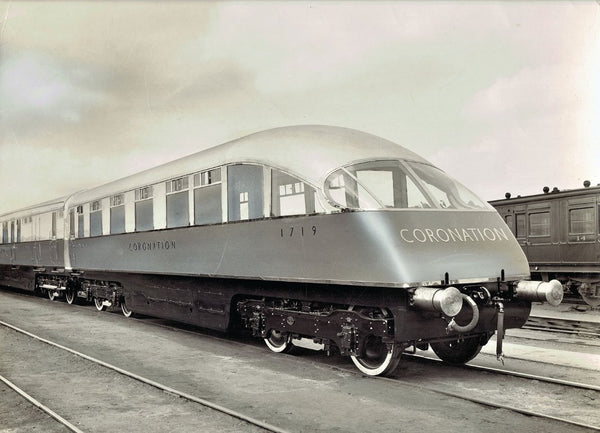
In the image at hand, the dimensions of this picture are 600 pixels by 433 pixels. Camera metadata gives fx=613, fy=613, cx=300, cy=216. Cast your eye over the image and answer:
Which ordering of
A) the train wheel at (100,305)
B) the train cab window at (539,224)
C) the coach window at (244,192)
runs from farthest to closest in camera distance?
the train cab window at (539,224)
the train wheel at (100,305)
the coach window at (244,192)

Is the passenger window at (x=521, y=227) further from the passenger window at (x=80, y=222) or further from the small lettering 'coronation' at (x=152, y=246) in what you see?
the passenger window at (x=80, y=222)

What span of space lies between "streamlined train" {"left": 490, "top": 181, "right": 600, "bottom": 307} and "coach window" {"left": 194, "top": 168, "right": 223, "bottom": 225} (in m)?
11.1

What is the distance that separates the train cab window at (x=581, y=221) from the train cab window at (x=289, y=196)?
1136 cm

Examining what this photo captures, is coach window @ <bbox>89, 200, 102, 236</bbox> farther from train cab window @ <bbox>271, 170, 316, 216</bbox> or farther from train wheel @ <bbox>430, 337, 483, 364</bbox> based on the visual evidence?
train wheel @ <bbox>430, 337, 483, 364</bbox>

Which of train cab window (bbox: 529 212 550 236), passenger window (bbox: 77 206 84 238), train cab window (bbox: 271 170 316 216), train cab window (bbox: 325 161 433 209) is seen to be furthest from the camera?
train cab window (bbox: 529 212 550 236)

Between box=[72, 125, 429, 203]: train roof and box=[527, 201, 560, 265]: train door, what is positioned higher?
box=[72, 125, 429, 203]: train roof

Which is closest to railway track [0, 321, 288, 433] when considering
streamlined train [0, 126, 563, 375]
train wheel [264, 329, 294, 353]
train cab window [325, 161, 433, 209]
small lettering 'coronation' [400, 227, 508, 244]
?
streamlined train [0, 126, 563, 375]

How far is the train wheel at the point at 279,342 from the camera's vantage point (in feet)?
29.3

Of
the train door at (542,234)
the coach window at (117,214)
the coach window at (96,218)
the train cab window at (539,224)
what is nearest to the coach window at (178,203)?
the coach window at (117,214)

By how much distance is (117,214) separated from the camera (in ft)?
44.9

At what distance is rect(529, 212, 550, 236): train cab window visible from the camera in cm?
1777

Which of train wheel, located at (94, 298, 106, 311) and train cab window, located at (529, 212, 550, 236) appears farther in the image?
train cab window, located at (529, 212, 550, 236)

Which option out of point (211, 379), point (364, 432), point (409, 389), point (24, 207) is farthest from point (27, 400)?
point (24, 207)

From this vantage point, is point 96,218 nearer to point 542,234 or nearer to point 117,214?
point 117,214
